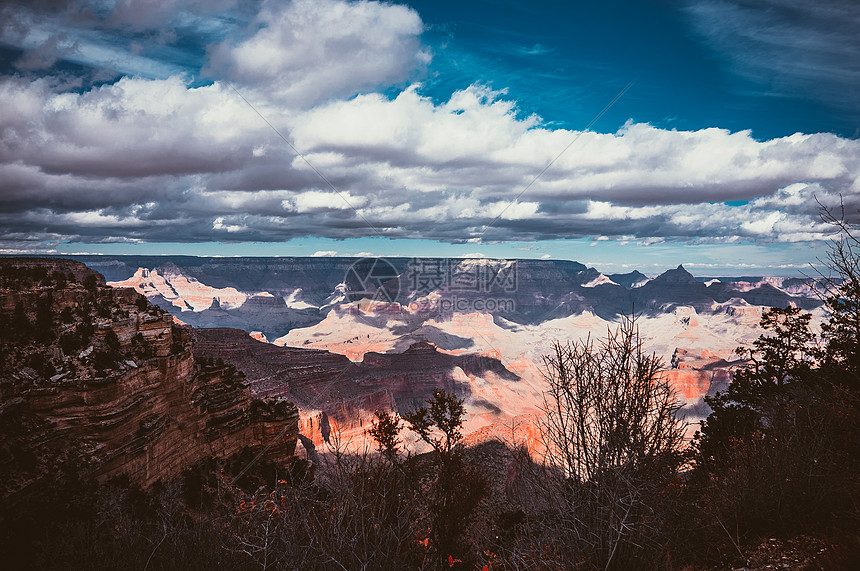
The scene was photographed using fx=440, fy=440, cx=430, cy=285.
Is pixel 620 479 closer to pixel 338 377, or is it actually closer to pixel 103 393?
pixel 103 393

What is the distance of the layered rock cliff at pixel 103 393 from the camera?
51.6 ft

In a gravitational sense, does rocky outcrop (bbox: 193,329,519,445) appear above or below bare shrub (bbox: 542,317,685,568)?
below

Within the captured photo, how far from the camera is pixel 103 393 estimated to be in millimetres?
16922

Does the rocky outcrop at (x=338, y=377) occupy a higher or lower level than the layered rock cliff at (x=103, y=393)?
lower

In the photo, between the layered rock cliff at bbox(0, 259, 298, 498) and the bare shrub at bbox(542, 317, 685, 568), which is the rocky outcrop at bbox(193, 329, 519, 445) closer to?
the layered rock cliff at bbox(0, 259, 298, 498)

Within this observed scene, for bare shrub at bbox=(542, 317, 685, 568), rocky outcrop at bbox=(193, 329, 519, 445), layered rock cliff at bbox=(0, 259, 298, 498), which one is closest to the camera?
bare shrub at bbox=(542, 317, 685, 568)

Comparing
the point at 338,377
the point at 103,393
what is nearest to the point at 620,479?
the point at 103,393

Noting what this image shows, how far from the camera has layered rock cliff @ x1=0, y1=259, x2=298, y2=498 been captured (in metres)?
15.7

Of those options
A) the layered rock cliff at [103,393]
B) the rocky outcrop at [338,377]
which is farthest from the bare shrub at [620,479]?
the rocky outcrop at [338,377]

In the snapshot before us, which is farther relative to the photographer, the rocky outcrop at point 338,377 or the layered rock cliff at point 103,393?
the rocky outcrop at point 338,377

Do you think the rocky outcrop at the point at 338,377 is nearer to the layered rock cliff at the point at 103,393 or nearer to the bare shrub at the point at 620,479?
the layered rock cliff at the point at 103,393

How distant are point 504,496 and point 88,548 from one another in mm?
23858

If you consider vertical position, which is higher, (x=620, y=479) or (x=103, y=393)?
(x=620, y=479)

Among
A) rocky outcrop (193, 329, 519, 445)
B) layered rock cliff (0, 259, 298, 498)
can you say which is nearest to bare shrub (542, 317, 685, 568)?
layered rock cliff (0, 259, 298, 498)
